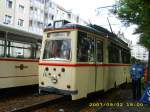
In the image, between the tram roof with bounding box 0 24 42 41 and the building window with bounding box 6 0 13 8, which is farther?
the building window with bounding box 6 0 13 8

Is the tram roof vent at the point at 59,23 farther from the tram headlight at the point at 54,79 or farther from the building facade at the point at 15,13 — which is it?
the building facade at the point at 15,13

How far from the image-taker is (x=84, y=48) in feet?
37.9

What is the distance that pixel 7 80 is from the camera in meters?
12.8

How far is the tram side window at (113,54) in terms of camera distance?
1464 cm

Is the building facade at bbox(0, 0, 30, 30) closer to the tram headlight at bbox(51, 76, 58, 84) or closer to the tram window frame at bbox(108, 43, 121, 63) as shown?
the tram window frame at bbox(108, 43, 121, 63)

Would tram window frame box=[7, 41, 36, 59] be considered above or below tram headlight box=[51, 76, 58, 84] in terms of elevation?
above

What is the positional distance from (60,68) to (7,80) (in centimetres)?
286

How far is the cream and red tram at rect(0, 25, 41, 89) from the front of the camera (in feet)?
41.3

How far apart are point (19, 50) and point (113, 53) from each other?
4.57 m

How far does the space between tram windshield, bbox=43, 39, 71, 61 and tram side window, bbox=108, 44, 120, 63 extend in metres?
3.61

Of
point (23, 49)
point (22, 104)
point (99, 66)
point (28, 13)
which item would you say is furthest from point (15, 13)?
point (22, 104)

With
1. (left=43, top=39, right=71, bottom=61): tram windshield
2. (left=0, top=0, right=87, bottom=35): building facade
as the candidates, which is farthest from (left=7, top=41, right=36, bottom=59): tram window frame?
(left=0, top=0, right=87, bottom=35): building facade

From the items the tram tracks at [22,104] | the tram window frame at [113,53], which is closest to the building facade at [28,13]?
the tram window frame at [113,53]

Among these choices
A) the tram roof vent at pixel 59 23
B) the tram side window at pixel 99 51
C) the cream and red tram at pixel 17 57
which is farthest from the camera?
the tram side window at pixel 99 51
